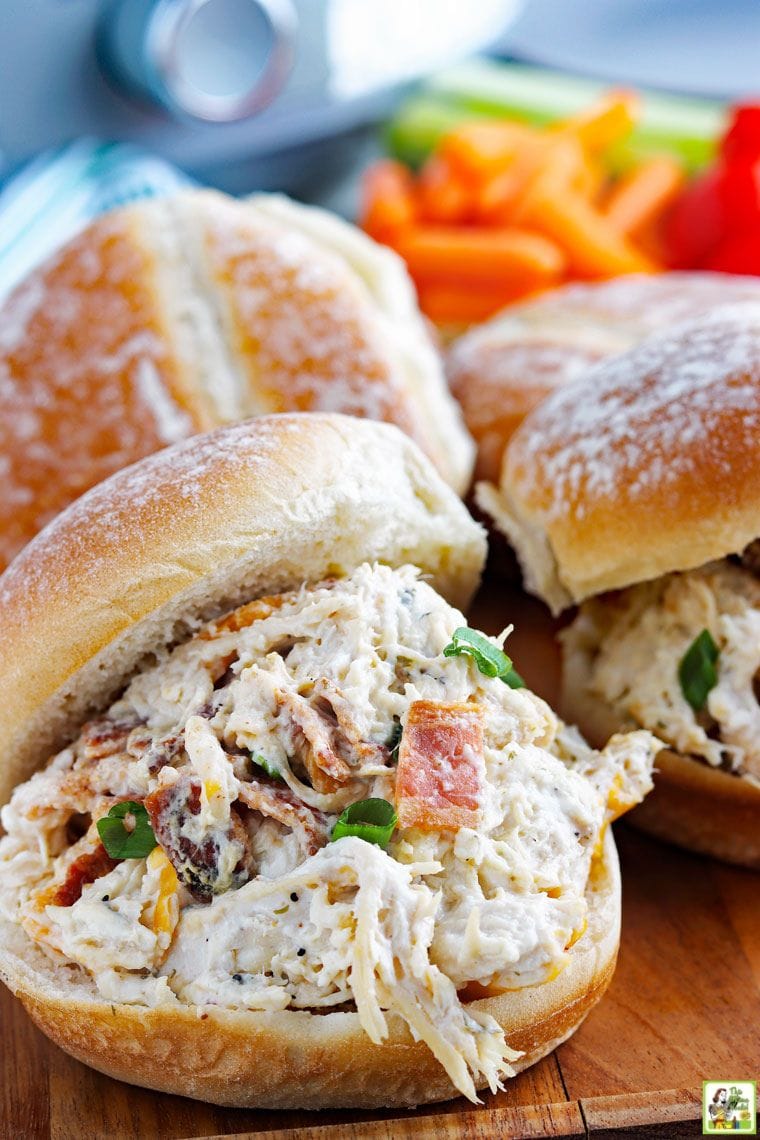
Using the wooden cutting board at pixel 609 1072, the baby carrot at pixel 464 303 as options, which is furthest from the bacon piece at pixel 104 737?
the baby carrot at pixel 464 303

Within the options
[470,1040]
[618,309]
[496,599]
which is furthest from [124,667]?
[618,309]

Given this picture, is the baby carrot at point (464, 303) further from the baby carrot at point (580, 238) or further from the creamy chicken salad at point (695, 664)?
the creamy chicken salad at point (695, 664)

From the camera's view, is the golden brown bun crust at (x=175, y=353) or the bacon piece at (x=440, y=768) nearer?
the bacon piece at (x=440, y=768)

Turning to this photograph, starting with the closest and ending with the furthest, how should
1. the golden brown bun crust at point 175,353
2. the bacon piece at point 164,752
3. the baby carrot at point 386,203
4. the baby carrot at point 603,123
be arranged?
the bacon piece at point 164,752 < the golden brown bun crust at point 175,353 < the baby carrot at point 386,203 < the baby carrot at point 603,123

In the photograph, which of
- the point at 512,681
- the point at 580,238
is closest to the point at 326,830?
the point at 512,681

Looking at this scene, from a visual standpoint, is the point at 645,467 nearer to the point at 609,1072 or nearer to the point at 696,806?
the point at 696,806

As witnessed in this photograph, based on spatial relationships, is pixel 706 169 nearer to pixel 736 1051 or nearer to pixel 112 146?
pixel 112 146

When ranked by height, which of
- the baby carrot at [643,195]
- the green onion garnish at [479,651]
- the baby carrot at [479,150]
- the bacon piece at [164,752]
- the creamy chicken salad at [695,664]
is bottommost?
the baby carrot at [643,195]
